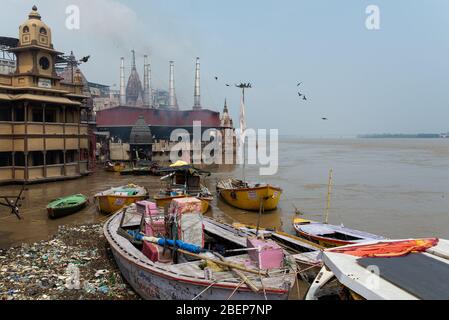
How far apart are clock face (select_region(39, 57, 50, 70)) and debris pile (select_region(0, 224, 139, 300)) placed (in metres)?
21.8

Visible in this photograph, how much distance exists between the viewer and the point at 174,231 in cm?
1055

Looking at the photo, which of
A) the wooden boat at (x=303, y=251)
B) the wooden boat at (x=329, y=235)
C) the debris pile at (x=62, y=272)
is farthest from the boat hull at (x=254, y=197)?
the debris pile at (x=62, y=272)

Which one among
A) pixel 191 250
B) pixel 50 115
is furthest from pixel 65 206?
pixel 50 115

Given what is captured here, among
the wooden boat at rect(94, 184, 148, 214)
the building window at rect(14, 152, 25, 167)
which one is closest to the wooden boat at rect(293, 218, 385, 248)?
the wooden boat at rect(94, 184, 148, 214)

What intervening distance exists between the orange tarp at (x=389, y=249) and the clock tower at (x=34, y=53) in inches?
1221

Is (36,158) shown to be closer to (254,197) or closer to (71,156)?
(71,156)

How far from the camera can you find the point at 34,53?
31.6 metres

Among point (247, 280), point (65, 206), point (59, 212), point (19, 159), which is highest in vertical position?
point (19, 159)

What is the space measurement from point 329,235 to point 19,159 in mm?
26775

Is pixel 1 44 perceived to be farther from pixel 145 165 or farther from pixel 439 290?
pixel 439 290

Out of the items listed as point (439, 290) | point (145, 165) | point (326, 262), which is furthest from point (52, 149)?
point (439, 290)

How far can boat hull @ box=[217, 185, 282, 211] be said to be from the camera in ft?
74.3

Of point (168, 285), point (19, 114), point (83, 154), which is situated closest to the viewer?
point (168, 285)

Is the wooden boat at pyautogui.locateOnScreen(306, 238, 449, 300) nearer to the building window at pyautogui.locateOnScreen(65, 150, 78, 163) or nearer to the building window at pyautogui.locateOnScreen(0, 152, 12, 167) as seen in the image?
the building window at pyautogui.locateOnScreen(0, 152, 12, 167)
